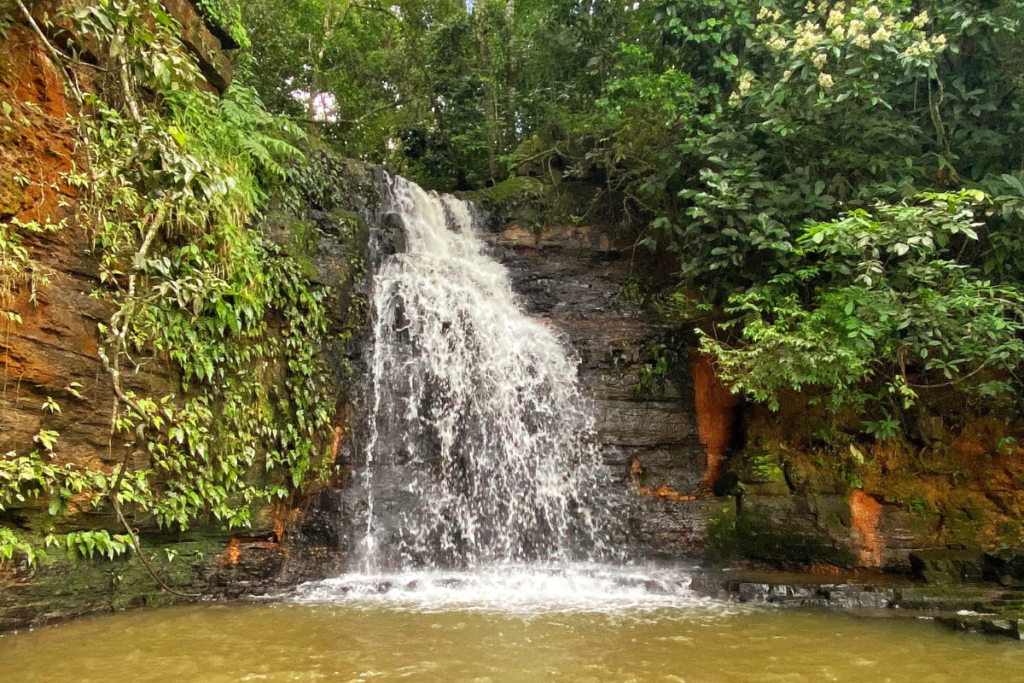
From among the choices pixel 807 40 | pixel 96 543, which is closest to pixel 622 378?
pixel 807 40

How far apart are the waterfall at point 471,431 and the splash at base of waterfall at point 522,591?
1.54 ft

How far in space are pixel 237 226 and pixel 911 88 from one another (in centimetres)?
807

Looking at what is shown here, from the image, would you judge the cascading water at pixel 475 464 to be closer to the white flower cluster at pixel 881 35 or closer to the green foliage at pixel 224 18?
the green foliage at pixel 224 18

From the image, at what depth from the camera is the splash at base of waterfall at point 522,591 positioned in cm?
581

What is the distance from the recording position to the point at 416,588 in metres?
6.45

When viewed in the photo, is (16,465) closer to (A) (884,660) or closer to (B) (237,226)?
(B) (237,226)

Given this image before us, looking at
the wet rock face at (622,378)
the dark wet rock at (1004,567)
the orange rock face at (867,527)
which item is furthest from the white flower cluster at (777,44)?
the dark wet rock at (1004,567)

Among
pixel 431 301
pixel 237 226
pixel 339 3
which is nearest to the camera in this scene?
pixel 237 226

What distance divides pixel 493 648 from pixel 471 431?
152 inches

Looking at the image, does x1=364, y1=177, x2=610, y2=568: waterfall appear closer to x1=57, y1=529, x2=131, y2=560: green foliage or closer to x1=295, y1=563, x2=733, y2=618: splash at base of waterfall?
x1=295, y1=563, x2=733, y2=618: splash at base of waterfall

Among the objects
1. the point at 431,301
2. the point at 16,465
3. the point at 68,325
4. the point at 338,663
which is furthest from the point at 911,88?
the point at 16,465

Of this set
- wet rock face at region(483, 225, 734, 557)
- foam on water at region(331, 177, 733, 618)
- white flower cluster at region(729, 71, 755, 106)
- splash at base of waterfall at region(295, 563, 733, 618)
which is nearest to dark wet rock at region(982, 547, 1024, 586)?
wet rock face at region(483, 225, 734, 557)

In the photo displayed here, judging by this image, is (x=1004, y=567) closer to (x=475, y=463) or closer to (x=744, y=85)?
(x=475, y=463)

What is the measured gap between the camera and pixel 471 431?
324 inches
